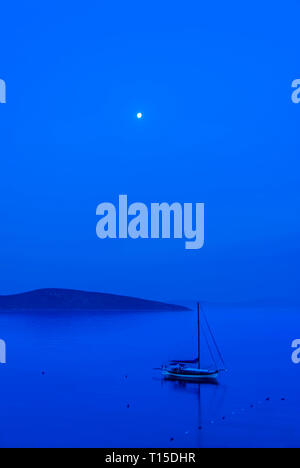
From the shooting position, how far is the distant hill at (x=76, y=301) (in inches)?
135

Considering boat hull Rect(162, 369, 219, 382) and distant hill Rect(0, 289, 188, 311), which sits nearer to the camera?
distant hill Rect(0, 289, 188, 311)

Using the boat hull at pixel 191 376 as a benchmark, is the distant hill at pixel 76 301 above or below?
above

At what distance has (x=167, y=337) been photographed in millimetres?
12617

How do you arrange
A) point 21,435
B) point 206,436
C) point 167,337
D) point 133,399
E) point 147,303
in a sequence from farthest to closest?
point 167,337 → point 133,399 → point 147,303 → point 21,435 → point 206,436

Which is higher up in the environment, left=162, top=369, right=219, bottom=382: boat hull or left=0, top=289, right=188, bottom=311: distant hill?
left=0, top=289, right=188, bottom=311: distant hill

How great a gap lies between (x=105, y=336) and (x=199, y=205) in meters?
11.5

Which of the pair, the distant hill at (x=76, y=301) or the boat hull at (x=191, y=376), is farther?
the boat hull at (x=191, y=376)

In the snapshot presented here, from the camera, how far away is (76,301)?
12.0 feet

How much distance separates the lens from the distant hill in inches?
135

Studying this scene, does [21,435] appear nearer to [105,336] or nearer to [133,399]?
[133,399]

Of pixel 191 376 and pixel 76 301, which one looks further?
pixel 191 376

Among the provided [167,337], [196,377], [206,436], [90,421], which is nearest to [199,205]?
[206,436]
